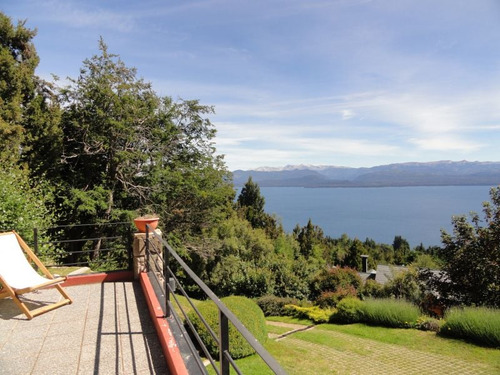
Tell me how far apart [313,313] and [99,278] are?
1132cm

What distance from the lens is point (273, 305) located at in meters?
17.3

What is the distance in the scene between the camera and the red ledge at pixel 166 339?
244 centimetres

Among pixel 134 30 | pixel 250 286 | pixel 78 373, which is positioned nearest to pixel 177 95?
pixel 134 30

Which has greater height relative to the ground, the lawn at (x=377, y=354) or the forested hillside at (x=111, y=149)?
the forested hillside at (x=111, y=149)

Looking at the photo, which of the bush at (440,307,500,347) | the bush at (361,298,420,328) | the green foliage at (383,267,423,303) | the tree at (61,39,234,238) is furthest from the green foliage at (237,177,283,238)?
the bush at (440,307,500,347)

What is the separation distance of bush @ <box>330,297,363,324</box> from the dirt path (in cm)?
226

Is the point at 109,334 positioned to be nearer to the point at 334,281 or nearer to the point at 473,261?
the point at 473,261

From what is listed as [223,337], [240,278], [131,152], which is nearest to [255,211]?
[240,278]

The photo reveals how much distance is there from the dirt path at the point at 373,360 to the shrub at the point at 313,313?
139 inches

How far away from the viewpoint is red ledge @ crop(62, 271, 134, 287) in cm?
486

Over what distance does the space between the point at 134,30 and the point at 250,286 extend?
15.5 meters

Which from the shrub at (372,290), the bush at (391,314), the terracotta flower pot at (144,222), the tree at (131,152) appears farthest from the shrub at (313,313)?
the terracotta flower pot at (144,222)

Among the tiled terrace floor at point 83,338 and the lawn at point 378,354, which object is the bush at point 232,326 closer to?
the lawn at point 378,354

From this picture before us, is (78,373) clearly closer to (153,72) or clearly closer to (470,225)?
(153,72)
